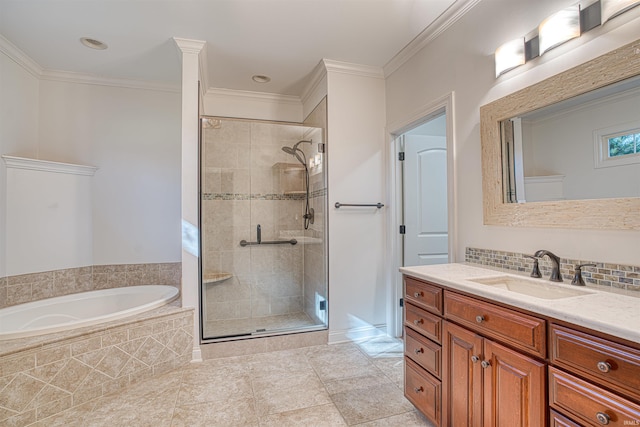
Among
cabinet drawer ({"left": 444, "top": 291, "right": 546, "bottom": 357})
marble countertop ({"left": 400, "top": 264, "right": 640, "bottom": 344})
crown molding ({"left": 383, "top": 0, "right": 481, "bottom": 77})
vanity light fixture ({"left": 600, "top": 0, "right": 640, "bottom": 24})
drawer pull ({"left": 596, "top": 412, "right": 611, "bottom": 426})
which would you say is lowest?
drawer pull ({"left": 596, "top": 412, "right": 611, "bottom": 426})

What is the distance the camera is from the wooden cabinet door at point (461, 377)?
1.28 metres

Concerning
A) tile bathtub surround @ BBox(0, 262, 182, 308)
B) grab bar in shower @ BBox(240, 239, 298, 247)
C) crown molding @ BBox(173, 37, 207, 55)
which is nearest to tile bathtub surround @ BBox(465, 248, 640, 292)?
grab bar in shower @ BBox(240, 239, 298, 247)

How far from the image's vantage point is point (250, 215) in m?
3.09

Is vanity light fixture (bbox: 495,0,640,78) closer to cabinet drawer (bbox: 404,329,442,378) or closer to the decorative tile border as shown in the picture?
cabinet drawer (bbox: 404,329,442,378)

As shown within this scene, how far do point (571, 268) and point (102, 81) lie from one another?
13.6 ft

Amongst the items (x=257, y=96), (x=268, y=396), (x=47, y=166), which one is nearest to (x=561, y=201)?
(x=268, y=396)

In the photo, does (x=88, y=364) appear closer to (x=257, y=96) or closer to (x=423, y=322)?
(x=423, y=322)

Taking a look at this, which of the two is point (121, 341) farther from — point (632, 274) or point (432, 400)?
point (632, 274)

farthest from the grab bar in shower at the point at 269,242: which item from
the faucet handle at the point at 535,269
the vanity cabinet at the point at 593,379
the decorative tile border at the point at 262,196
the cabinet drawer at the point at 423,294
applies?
the vanity cabinet at the point at 593,379

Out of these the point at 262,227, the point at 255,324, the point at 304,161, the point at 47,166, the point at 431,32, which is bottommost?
the point at 255,324

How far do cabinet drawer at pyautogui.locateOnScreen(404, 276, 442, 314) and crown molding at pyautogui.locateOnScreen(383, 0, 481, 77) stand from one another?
1827 millimetres

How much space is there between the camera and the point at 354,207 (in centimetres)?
288

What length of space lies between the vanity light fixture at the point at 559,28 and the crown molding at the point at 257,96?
8.81 feet

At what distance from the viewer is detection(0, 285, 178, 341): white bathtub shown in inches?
79.6
